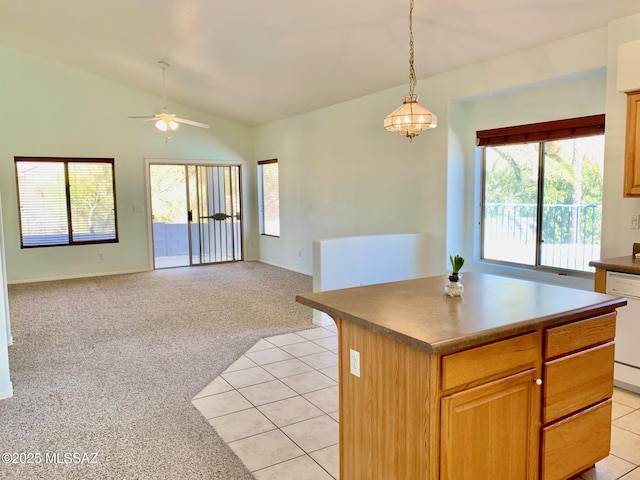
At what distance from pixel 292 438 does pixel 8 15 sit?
6.37m

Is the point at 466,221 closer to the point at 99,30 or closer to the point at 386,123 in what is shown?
the point at 386,123

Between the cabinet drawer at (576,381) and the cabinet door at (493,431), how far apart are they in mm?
94

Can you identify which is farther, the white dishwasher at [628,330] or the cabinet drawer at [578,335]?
the white dishwasher at [628,330]

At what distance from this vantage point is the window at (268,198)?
29.7 feet

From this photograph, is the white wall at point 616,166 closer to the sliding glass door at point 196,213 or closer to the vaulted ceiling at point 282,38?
the vaulted ceiling at point 282,38

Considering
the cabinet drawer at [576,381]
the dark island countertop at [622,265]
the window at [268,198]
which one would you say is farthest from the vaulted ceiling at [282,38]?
the cabinet drawer at [576,381]

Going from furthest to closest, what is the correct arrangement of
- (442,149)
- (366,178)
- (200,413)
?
(366,178), (442,149), (200,413)

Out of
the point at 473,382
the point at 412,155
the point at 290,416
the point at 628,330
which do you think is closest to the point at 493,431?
the point at 473,382

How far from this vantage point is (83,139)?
7852mm

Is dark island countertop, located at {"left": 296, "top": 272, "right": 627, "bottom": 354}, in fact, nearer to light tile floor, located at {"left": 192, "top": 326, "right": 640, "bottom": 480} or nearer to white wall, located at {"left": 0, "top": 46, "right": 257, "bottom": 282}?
light tile floor, located at {"left": 192, "top": 326, "right": 640, "bottom": 480}

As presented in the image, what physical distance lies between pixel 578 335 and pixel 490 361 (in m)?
0.59

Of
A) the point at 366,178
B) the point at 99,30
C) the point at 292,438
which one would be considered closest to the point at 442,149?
the point at 366,178

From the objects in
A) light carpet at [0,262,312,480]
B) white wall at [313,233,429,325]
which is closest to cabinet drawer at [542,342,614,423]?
light carpet at [0,262,312,480]

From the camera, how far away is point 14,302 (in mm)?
6172
